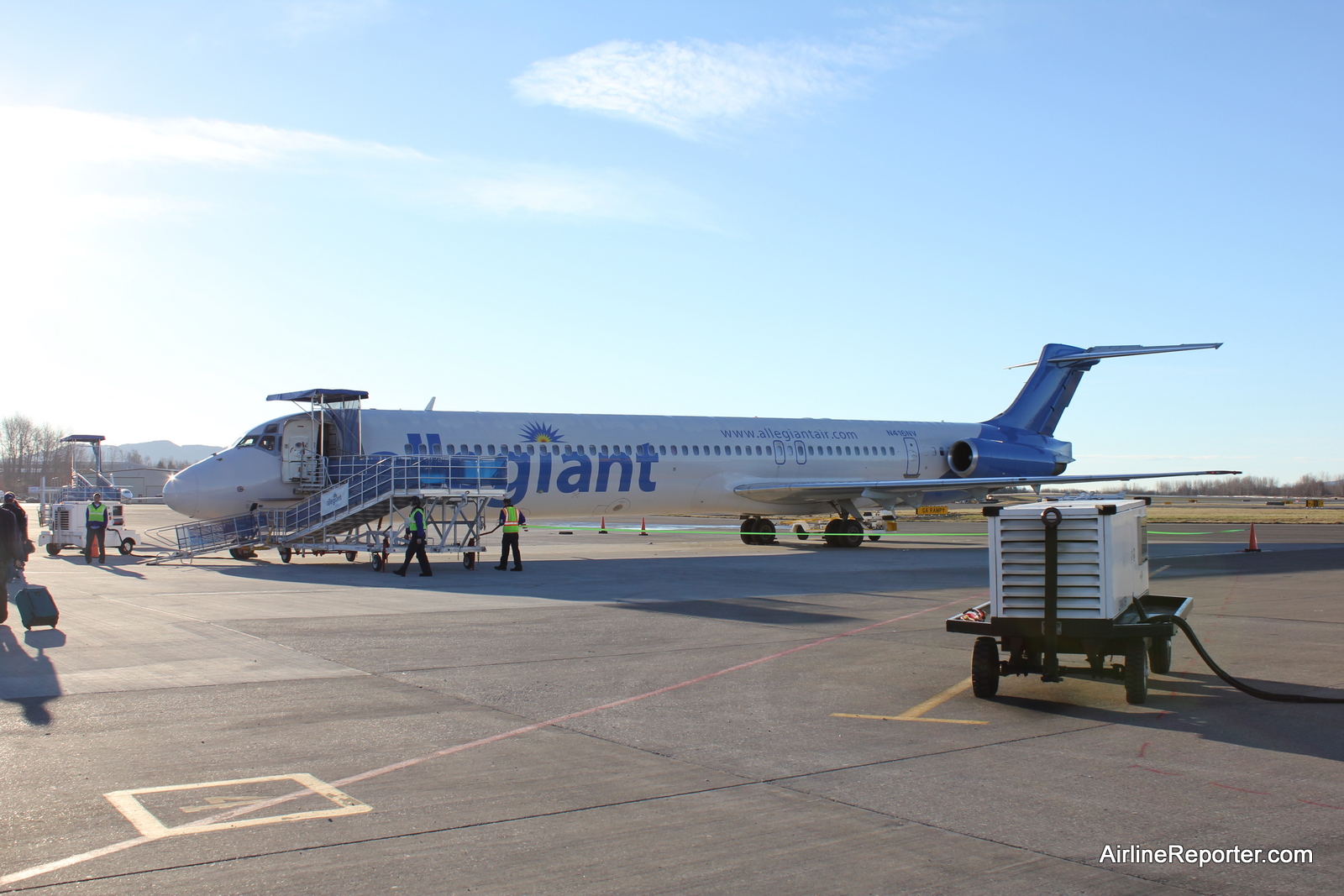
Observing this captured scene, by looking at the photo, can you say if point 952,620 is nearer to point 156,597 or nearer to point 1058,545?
point 1058,545

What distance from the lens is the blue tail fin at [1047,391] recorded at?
36969 millimetres

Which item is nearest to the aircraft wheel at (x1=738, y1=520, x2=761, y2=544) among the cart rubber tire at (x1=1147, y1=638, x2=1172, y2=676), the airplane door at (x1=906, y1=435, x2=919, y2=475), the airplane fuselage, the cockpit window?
the airplane fuselage

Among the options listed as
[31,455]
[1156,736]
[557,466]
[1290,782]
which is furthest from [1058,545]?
[31,455]

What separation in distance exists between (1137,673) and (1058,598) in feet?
2.87

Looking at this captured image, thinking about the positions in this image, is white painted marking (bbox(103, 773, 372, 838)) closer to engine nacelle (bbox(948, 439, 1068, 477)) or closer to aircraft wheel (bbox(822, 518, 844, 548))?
aircraft wheel (bbox(822, 518, 844, 548))

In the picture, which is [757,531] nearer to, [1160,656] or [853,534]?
[853,534]

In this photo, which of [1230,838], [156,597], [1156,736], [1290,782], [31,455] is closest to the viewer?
[1230,838]

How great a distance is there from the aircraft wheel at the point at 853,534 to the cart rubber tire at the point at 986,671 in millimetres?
21676

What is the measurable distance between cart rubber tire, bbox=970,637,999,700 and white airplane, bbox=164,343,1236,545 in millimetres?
18574

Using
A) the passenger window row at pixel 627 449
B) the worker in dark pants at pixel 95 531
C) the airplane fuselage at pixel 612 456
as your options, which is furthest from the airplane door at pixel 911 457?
the worker in dark pants at pixel 95 531

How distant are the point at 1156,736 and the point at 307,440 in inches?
850

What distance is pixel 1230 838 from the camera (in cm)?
538

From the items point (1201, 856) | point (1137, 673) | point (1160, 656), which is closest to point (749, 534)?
point (1160, 656)

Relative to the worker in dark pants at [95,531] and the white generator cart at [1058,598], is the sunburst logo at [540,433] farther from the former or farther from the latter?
the white generator cart at [1058,598]
